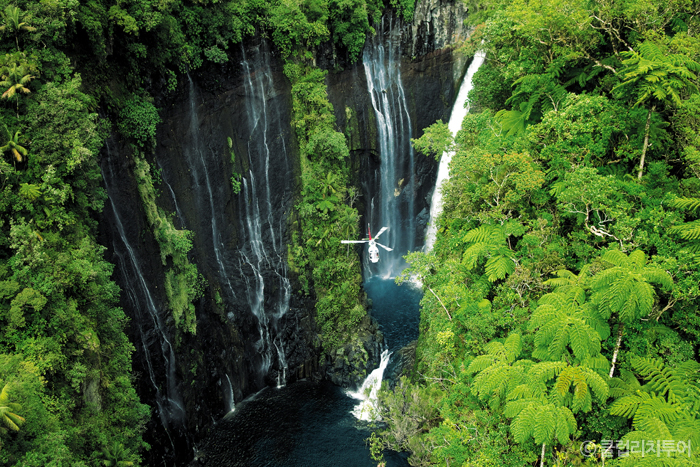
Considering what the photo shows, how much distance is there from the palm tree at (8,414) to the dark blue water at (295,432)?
35.9 ft

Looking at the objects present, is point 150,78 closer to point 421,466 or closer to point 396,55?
point 396,55

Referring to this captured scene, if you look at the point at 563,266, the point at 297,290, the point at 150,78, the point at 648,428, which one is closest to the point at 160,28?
the point at 150,78

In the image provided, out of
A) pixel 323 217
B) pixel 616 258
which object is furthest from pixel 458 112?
pixel 616 258

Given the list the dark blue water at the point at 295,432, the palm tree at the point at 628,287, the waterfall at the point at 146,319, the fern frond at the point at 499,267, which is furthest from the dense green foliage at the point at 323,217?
the palm tree at the point at 628,287

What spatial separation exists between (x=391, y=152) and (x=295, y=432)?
750 inches

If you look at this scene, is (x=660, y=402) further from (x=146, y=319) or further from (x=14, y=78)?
(x=14, y=78)

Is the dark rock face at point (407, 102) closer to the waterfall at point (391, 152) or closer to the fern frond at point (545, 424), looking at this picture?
the waterfall at point (391, 152)

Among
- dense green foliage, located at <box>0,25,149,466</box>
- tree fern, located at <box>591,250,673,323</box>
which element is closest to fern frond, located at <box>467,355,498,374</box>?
tree fern, located at <box>591,250,673,323</box>

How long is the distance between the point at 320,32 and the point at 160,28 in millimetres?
9096

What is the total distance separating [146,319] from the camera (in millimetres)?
18578

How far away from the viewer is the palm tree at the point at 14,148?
12420 millimetres

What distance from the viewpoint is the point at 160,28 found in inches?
688

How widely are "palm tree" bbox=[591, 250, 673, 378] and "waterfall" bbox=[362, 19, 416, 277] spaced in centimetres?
2212

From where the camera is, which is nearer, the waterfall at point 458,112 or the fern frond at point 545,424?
the fern frond at point 545,424
